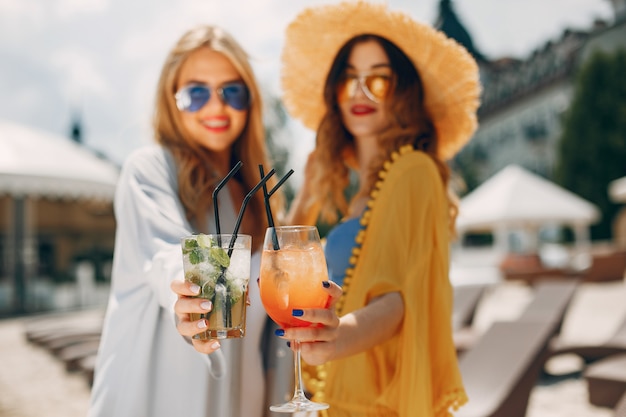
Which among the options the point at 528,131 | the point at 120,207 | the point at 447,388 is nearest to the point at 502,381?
the point at 447,388

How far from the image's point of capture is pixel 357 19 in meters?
2.40

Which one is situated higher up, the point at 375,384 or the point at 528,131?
the point at 528,131

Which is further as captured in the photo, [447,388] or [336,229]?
[336,229]

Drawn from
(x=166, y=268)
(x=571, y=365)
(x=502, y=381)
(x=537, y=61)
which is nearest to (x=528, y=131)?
(x=537, y=61)

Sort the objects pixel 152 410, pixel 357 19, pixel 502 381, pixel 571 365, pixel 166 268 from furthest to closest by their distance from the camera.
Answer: pixel 571 365 < pixel 502 381 < pixel 357 19 < pixel 152 410 < pixel 166 268

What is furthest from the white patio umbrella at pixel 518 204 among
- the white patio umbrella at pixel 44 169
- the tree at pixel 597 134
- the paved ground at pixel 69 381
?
the tree at pixel 597 134

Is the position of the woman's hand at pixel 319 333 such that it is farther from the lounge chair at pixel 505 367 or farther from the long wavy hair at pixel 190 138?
the lounge chair at pixel 505 367

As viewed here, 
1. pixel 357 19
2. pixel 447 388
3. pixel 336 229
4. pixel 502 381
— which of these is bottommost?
pixel 502 381

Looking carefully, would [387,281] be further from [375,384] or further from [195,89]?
[195,89]

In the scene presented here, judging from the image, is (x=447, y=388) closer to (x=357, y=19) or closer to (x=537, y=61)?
(x=357, y=19)

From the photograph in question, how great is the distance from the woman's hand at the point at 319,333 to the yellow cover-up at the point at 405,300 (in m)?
0.47

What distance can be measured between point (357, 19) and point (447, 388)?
1406 millimetres

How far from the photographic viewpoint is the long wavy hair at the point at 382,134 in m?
2.31

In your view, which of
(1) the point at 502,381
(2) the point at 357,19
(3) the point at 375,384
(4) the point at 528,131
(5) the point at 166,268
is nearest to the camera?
(5) the point at 166,268
